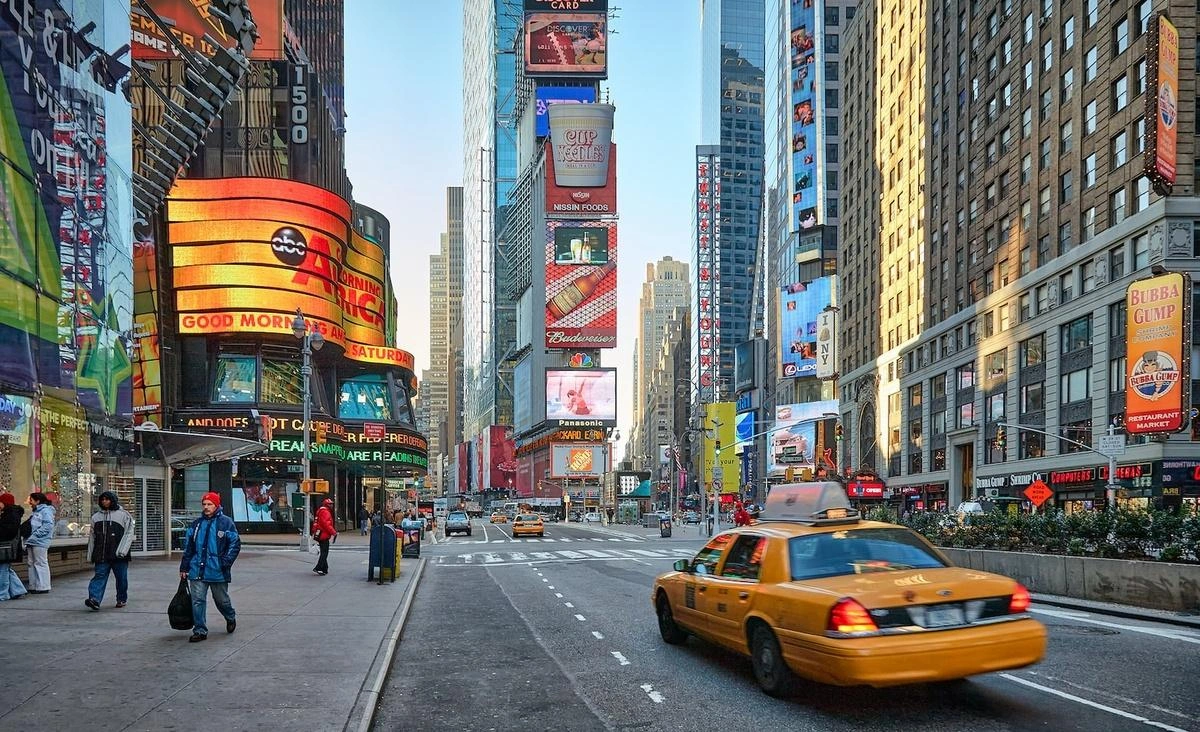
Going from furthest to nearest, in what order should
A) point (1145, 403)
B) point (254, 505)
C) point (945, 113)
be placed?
point (945, 113) → point (254, 505) → point (1145, 403)

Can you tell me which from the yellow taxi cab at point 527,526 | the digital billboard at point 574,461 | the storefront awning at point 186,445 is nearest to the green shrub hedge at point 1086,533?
the storefront awning at point 186,445

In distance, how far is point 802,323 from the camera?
4272 inches

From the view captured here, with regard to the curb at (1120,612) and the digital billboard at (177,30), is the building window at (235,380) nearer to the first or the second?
the digital billboard at (177,30)

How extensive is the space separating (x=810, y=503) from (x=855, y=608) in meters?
4.47

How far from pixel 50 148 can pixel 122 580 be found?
12.3m

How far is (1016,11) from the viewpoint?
187ft

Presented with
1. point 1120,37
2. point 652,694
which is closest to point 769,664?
point 652,694

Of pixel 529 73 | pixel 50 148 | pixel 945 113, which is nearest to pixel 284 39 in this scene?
pixel 945 113

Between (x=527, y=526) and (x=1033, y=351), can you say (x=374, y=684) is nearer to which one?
(x=527, y=526)

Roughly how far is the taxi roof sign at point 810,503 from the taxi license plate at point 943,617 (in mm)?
2214

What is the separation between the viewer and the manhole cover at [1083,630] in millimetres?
12969

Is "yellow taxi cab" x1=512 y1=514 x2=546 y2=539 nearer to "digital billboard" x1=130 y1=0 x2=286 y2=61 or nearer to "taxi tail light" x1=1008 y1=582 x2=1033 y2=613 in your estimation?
"digital billboard" x1=130 y1=0 x2=286 y2=61

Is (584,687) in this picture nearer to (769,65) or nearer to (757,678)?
(757,678)

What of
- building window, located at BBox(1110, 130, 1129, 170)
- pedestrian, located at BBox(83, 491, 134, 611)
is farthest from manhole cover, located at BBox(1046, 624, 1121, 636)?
building window, located at BBox(1110, 130, 1129, 170)
